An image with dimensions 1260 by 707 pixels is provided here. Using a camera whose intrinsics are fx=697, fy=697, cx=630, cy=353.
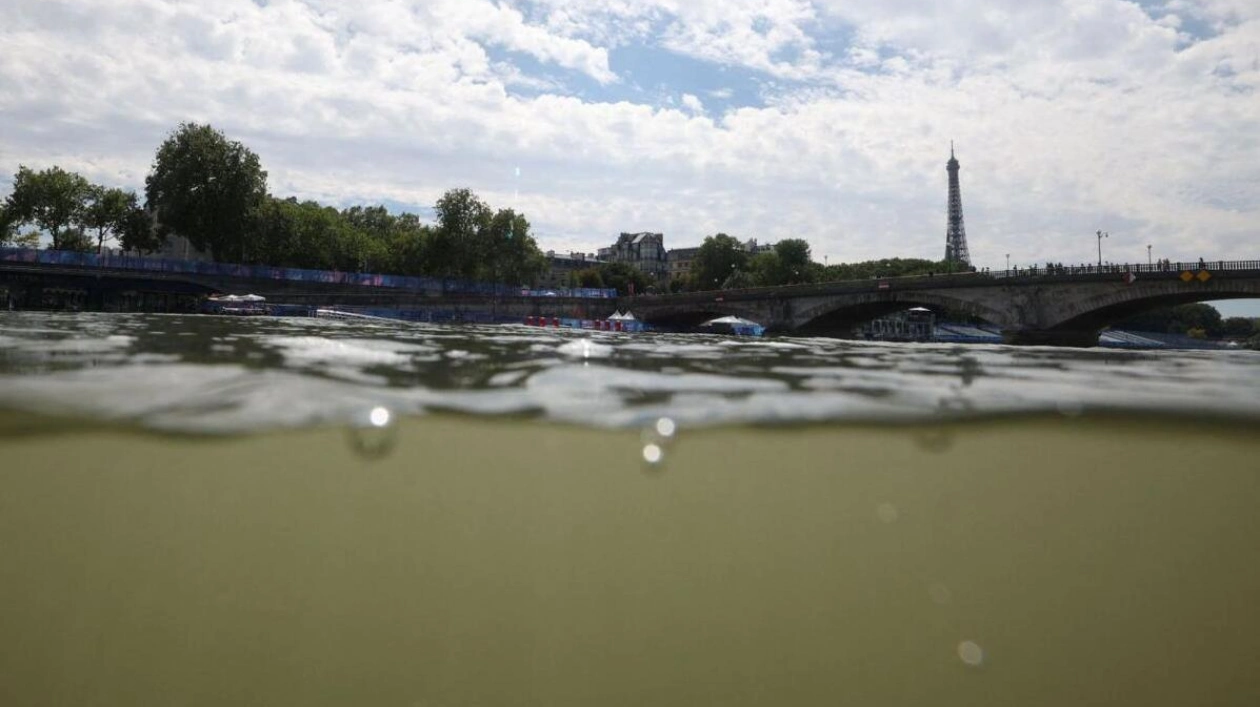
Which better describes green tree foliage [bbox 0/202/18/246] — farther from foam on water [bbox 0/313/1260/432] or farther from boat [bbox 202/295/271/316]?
foam on water [bbox 0/313/1260/432]

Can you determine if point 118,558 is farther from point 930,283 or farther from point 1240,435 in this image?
point 930,283

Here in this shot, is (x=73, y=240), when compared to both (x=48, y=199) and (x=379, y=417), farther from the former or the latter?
(x=379, y=417)

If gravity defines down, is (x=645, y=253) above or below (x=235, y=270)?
above

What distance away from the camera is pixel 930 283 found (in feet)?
164

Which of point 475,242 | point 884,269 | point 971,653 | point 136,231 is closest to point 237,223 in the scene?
point 136,231

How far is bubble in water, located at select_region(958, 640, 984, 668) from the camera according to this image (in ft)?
5.65

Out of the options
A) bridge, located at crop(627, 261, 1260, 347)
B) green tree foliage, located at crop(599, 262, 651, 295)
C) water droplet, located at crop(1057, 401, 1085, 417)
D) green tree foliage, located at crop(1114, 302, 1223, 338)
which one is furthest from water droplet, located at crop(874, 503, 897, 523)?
green tree foliage, located at crop(1114, 302, 1223, 338)

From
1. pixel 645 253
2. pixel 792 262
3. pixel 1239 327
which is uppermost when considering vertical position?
pixel 645 253

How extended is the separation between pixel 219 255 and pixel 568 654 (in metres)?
77.4

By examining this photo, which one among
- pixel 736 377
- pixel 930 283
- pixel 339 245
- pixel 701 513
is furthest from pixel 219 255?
pixel 701 513

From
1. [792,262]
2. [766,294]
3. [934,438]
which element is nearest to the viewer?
[934,438]

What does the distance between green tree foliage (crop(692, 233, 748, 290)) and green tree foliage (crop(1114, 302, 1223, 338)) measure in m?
75.7

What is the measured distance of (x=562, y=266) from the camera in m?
157

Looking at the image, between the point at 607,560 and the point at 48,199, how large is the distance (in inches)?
3450
